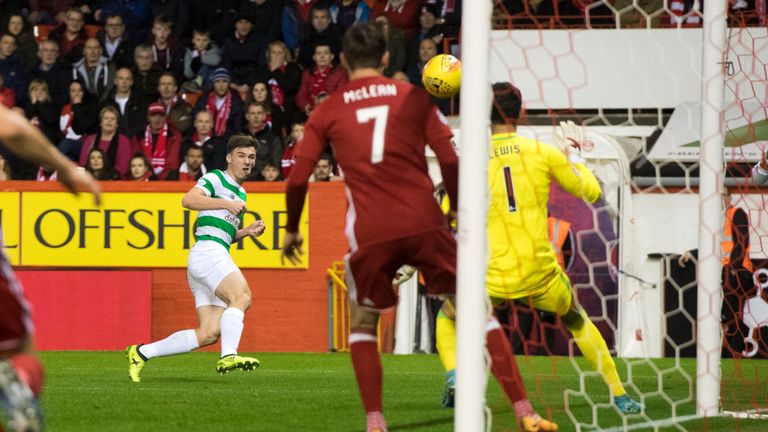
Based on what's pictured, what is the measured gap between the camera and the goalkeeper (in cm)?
745

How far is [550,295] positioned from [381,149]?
2170 millimetres

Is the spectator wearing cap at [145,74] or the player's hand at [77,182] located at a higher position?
the spectator wearing cap at [145,74]

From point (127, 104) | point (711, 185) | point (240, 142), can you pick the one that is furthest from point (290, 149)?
point (711, 185)

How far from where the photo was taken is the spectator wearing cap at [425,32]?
1636 centimetres

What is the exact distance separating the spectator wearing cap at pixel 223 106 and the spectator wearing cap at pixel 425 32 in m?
2.18

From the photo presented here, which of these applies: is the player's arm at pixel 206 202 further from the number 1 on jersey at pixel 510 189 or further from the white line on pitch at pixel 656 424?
the white line on pitch at pixel 656 424

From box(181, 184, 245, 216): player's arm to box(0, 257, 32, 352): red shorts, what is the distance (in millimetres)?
5247

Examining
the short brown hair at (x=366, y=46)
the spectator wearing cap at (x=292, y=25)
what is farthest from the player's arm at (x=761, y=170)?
the spectator wearing cap at (x=292, y=25)

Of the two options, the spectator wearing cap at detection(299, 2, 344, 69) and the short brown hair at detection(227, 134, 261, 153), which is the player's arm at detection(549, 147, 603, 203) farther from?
the spectator wearing cap at detection(299, 2, 344, 69)

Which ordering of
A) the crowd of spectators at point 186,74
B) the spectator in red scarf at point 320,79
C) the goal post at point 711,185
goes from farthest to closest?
the spectator in red scarf at point 320,79
the crowd of spectators at point 186,74
the goal post at point 711,185

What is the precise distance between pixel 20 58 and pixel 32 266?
414 centimetres

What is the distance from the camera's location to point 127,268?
49.1 ft

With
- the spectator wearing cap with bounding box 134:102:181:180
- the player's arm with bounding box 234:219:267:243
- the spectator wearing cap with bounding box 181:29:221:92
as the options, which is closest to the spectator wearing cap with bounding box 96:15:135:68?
the spectator wearing cap with bounding box 181:29:221:92

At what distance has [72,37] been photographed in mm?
18188
